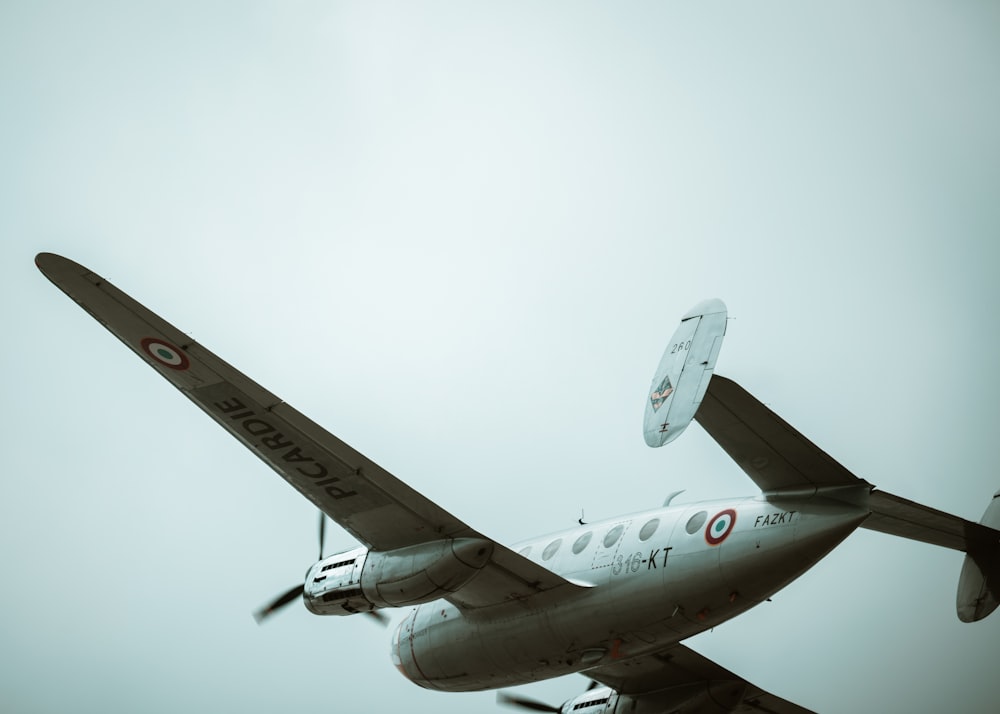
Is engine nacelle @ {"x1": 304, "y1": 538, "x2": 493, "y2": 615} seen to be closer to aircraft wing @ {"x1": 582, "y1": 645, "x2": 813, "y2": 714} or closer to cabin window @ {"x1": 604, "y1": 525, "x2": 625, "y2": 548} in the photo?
cabin window @ {"x1": 604, "y1": 525, "x2": 625, "y2": 548}

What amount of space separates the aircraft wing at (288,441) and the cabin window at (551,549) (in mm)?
1119

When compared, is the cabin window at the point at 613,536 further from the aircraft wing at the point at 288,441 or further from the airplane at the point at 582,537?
the aircraft wing at the point at 288,441

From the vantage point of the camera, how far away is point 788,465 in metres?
20.6

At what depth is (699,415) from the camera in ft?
65.3

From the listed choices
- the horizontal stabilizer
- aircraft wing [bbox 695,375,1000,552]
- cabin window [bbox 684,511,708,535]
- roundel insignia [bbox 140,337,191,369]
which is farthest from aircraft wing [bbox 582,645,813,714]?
roundel insignia [bbox 140,337,191,369]

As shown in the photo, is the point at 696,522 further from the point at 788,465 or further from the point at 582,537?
the point at 582,537

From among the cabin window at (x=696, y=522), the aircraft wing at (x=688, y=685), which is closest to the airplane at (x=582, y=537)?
the cabin window at (x=696, y=522)

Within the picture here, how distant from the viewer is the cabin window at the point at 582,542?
23.9m

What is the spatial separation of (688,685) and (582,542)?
6.57 m

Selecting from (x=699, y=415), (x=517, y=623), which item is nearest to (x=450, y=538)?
(x=517, y=623)

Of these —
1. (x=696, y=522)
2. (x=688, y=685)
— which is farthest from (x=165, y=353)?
(x=688, y=685)

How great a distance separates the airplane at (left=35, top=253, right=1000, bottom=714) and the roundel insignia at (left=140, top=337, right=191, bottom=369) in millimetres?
37

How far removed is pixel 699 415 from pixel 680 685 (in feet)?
35.8

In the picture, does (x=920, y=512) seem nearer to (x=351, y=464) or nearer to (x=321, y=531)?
(x=351, y=464)
